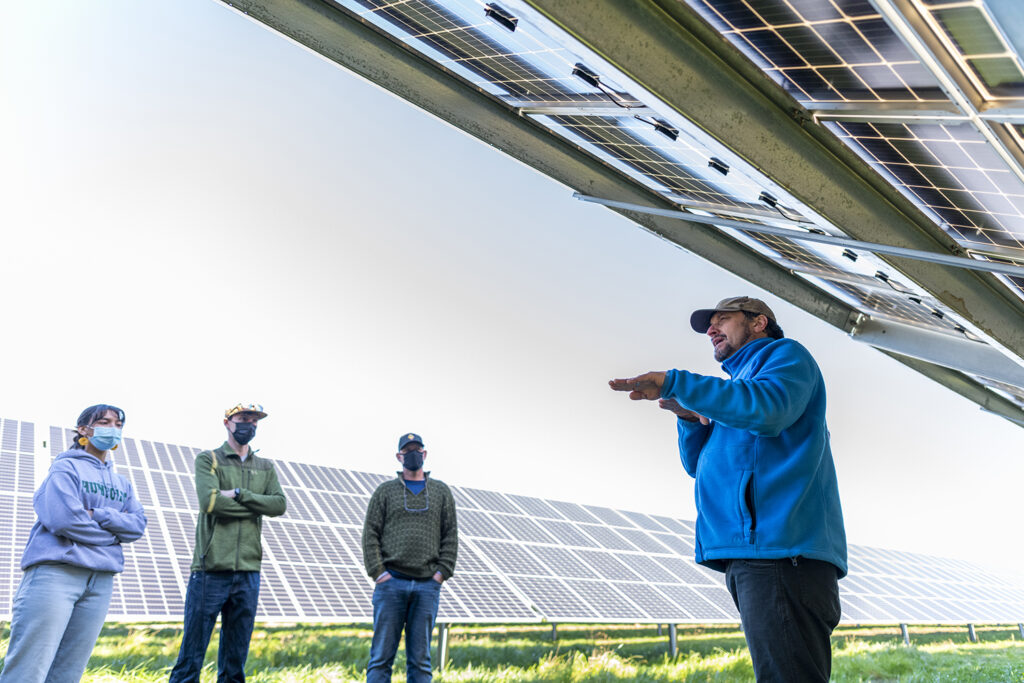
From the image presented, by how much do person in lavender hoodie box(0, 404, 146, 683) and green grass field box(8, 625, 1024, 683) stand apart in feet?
6.04

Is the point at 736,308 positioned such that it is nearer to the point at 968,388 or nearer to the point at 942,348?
the point at 942,348

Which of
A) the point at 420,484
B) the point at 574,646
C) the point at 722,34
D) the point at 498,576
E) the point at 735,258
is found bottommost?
the point at 574,646

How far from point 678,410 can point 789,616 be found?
810 millimetres

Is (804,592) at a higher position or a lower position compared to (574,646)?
higher

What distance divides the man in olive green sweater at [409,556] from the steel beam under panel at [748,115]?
3.70m

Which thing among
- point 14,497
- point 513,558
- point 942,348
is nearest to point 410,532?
point 14,497

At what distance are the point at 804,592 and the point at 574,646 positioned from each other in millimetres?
7937

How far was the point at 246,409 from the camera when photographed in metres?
6.52

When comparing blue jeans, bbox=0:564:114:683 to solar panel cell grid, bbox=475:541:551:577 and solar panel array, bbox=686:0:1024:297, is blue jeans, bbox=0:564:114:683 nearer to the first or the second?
solar panel array, bbox=686:0:1024:297

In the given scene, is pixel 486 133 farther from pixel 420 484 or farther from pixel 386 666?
pixel 386 666

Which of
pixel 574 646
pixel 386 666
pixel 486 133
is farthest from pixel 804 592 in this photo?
pixel 574 646

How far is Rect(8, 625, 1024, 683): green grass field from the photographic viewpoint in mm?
7617

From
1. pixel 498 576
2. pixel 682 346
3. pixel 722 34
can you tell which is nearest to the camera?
pixel 722 34

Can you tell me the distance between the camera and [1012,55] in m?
3.28
